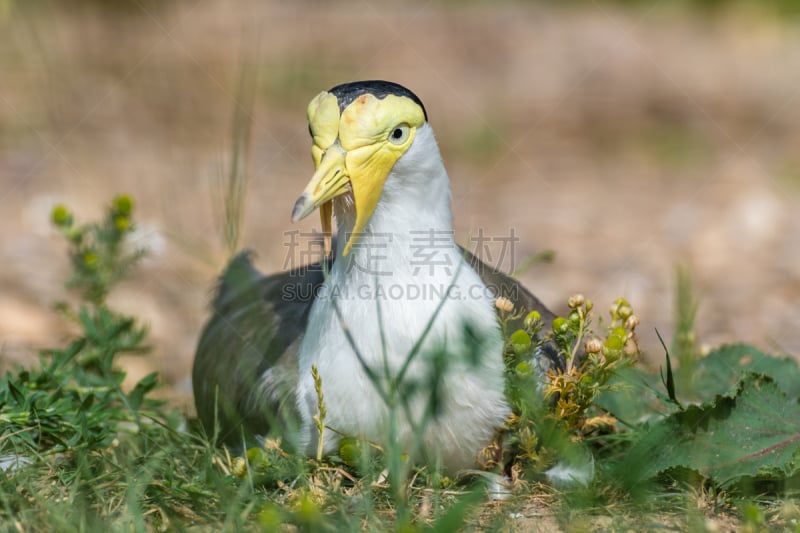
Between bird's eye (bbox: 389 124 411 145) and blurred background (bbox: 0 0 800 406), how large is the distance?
0.77m

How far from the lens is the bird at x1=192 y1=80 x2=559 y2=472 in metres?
2.92

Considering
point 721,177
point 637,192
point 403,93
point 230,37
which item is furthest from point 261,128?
point 403,93

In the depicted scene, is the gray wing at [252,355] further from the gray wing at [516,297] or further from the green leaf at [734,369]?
the green leaf at [734,369]

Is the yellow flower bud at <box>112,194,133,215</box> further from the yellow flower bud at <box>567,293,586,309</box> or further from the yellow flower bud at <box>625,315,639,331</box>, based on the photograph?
the yellow flower bud at <box>625,315,639,331</box>

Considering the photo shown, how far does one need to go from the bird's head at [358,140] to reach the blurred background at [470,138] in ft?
2.42

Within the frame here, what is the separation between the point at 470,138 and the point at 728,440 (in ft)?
17.3

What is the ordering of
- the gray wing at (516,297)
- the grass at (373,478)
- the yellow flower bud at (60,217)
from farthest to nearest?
1. the yellow flower bud at (60,217)
2. the gray wing at (516,297)
3. the grass at (373,478)

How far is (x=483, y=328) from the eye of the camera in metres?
3.06

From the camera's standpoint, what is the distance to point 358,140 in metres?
2.91

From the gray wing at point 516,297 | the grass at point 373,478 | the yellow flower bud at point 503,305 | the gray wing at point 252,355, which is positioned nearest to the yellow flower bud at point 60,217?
the gray wing at point 252,355

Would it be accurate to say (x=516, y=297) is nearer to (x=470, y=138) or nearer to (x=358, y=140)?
(x=358, y=140)

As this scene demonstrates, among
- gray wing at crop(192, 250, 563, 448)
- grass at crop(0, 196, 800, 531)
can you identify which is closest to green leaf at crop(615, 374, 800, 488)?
grass at crop(0, 196, 800, 531)

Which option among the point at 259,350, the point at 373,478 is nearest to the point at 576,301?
the point at 373,478

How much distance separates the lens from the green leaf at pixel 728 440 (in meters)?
2.94
